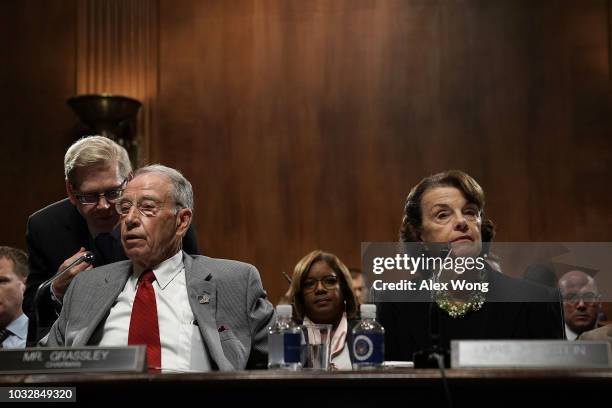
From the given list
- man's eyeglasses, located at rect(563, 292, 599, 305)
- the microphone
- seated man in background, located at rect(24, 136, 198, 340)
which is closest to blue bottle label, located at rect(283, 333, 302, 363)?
the microphone

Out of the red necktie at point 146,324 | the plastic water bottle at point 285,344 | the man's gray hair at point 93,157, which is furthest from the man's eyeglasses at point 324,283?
the plastic water bottle at point 285,344

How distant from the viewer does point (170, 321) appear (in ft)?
8.61

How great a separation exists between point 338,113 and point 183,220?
10.2 feet

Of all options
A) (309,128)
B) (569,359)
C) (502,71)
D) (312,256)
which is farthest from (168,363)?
(502,71)

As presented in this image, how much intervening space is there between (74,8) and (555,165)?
3.38 metres

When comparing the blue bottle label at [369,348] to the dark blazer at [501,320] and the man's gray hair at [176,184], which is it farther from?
the man's gray hair at [176,184]

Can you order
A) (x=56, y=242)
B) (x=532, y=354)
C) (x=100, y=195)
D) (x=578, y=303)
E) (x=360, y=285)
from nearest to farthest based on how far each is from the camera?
(x=532, y=354)
(x=100, y=195)
(x=56, y=242)
(x=578, y=303)
(x=360, y=285)

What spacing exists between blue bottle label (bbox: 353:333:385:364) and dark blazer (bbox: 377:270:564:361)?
511 millimetres

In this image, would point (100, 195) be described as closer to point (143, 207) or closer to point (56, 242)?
point (56, 242)

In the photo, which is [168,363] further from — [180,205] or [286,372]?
[286,372]

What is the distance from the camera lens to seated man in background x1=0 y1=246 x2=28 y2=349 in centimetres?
418

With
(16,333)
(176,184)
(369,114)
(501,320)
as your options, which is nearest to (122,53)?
(369,114)

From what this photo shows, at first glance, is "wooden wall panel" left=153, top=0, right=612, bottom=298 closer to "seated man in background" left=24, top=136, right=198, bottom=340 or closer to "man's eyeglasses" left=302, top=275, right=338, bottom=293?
"man's eyeglasses" left=302, top=275, right=338, bottom=293

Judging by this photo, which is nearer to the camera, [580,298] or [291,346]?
[291,346]
